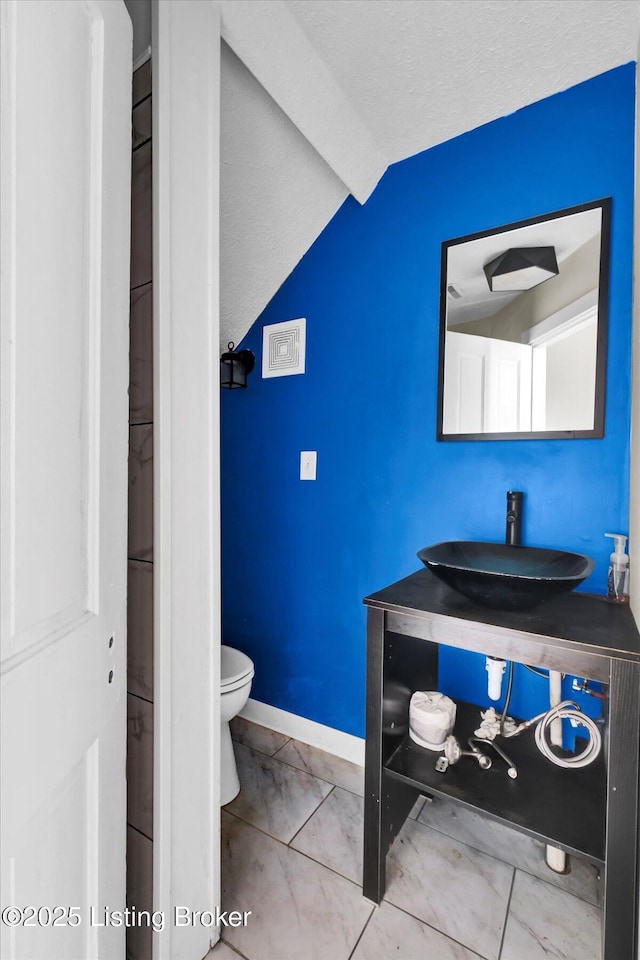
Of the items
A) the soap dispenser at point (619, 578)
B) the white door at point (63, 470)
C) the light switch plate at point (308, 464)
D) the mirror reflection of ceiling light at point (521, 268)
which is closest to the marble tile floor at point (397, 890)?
the white door at point (63, 470)

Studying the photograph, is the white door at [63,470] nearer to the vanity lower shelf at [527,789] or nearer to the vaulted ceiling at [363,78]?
the vaulted ceiling at [363,78]

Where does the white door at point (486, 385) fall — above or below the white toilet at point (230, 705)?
above

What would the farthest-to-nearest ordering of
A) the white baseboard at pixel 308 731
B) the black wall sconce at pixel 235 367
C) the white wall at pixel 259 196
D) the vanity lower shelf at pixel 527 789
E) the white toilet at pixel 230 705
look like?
the black wall sconce at pixel 235 367, the white baseboard at pixel 308 731, the white toilet at pixel 230 705, the white wall at pixel 259 196, the vanity lower shelf at pixel 527 789

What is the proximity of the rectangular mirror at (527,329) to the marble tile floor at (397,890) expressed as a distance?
1281 millimetres

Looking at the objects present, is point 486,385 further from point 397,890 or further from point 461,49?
point 397,890

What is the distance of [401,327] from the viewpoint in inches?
64.3

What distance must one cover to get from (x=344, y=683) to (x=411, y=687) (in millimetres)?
446

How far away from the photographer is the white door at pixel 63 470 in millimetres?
557

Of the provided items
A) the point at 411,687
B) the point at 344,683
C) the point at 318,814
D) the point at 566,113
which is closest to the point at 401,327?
the point at 566,113

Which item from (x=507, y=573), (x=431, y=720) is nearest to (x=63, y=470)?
(x=507, y=573)

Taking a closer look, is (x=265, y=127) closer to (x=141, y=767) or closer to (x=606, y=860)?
(x=141, y=767)

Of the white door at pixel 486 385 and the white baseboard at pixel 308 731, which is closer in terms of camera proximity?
the white door at pixel 486 385

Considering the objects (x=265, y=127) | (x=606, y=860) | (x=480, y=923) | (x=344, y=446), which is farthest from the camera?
(x=344, y=446)

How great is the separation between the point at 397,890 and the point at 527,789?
1.58 feet
